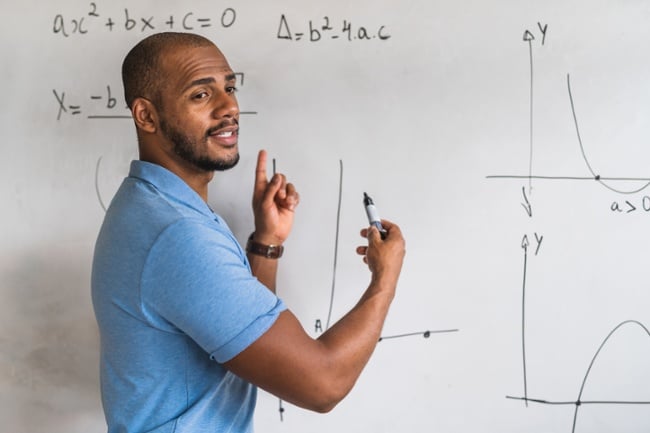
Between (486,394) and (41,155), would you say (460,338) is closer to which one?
(486,394)

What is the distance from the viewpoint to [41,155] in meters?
1.15

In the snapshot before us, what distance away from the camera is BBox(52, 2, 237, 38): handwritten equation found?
3.67 feet

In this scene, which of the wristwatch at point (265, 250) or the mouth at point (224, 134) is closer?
the mouth at point (224, 134)

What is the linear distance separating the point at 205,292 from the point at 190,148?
9.8 inches

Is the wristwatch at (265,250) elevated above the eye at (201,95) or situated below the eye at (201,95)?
below

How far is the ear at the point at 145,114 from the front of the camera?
2.90 ft

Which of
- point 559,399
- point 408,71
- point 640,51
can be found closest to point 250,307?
point 408,71

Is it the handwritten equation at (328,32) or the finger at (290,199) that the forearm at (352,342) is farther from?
the handwritten equation at (328,32)

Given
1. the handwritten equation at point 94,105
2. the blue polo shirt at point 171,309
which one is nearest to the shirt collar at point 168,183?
the blue polo shirt at point 171,309

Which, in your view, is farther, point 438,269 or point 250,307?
point 438,269

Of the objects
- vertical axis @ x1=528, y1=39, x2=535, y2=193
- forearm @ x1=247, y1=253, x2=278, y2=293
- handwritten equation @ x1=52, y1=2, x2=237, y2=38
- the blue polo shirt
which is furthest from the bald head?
vertical axis @ x1=528, y1=39, x2=535, y2=193

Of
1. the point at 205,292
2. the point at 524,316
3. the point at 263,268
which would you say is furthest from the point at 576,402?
the point at 205,292

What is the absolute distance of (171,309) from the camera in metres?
0.75

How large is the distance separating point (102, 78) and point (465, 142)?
67cm
